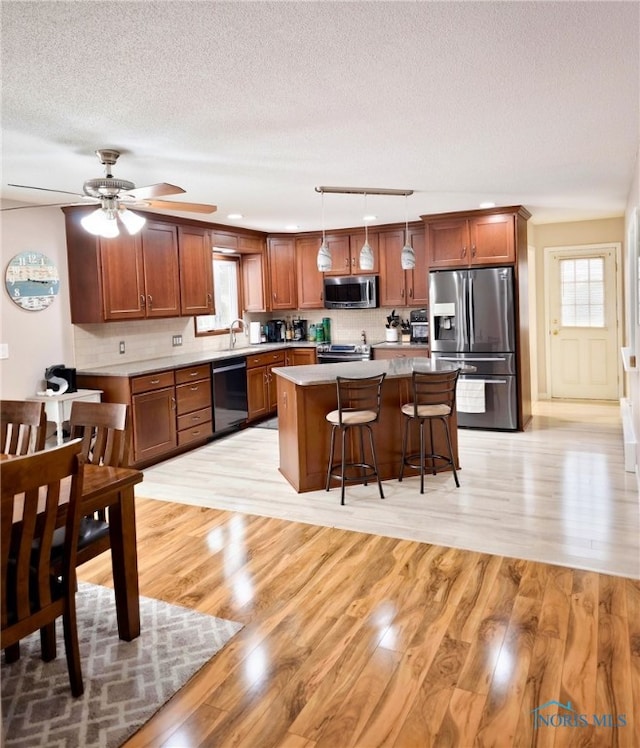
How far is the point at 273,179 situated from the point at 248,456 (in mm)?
2590

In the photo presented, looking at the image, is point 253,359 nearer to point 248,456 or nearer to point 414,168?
point 248,456

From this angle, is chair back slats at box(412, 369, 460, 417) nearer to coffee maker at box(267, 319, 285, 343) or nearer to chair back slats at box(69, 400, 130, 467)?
chair back slats at box(69, 400, 130, 467)

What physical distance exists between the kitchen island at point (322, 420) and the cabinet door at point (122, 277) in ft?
5.19

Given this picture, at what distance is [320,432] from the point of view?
14.6 ft

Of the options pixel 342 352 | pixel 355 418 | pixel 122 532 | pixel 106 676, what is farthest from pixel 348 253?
pixel 106 676

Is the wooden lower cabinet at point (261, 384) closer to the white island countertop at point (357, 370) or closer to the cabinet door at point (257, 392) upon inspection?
the cabinet door at point (257, 392)

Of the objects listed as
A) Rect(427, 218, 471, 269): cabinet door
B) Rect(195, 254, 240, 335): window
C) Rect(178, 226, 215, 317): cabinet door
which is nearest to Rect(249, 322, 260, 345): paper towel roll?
Rect(195, 254, 240, 335): window

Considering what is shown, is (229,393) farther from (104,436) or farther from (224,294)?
(104,436)

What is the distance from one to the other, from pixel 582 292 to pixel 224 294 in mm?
4670

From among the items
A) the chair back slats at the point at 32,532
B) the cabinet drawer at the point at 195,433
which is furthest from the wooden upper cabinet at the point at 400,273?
the chair back slats at the point at 32,532

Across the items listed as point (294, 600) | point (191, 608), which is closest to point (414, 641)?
point (294, 600)

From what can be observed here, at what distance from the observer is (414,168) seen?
400 centimetres

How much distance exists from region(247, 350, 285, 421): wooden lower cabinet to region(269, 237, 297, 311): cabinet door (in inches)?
30.2

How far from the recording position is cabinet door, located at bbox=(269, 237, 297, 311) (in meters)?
7.54
